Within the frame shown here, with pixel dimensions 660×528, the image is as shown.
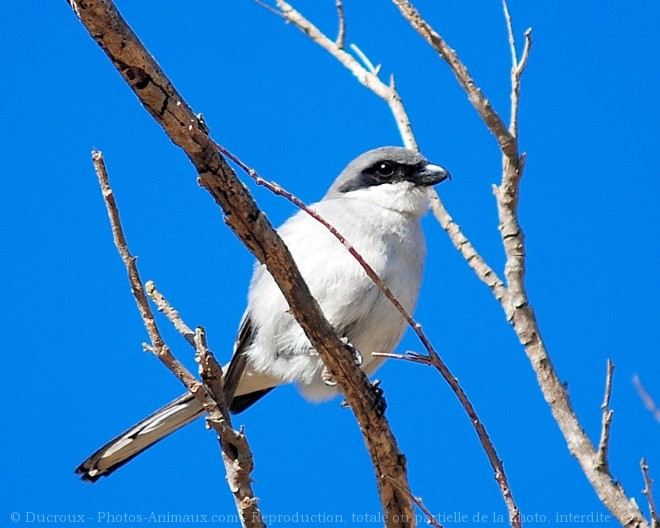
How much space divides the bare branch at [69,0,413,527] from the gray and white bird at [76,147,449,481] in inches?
34.8

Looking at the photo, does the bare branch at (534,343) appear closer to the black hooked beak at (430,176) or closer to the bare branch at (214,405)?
the black hooked beak at (430,176)

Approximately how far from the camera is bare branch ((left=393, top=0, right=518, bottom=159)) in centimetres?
362

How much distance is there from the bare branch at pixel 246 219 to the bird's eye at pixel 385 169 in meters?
1.73

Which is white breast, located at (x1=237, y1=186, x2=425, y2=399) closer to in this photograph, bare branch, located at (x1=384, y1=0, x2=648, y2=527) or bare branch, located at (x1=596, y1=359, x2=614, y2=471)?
bare branch, located at (x1=384, y1=0, x2=648, y2=527)

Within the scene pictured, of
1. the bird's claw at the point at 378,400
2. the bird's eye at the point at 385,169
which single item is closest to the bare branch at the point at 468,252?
the bird's eye at the point at 385,169

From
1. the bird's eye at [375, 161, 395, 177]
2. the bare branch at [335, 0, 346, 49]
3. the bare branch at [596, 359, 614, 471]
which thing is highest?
the bare branch at [335, 0, 346, 49]

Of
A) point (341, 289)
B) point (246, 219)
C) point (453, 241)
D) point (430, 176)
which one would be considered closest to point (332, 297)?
point (341, 289)

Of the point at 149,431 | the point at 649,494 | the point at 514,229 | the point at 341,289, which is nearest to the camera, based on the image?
the point at 649,494

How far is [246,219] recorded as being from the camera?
2670 millimetres

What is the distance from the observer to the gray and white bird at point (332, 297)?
13.5 feet

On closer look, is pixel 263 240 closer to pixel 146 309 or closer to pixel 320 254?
pixel 146 309

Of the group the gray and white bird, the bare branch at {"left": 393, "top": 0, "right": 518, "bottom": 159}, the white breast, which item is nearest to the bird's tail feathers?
the gray and white bird

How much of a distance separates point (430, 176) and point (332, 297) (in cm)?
95

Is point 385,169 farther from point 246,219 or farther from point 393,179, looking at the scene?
point 246,219
